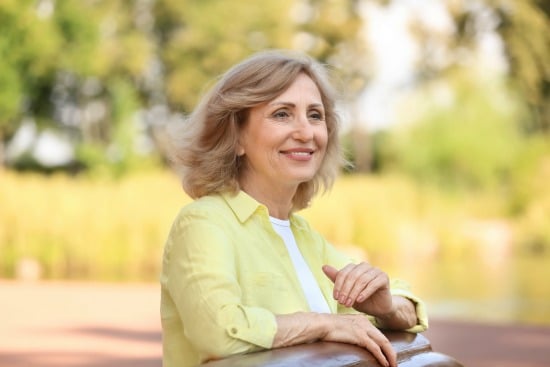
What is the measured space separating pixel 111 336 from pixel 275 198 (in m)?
5.15

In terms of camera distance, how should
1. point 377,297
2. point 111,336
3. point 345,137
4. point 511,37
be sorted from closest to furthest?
point 377,297
point 111,336
point 345,137
point 511,37

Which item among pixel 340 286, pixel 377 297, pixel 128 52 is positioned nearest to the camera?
pixel 340 286

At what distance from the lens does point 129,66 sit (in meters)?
25.0

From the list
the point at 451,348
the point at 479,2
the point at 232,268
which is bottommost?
the point at 451,348

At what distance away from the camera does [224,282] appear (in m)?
1.75

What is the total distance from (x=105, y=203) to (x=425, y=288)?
5.41m

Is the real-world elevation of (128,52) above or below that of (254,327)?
above

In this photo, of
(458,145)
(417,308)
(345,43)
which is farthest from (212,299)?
(345,43)

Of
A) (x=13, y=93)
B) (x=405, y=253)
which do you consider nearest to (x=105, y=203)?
(x=405, y=253)

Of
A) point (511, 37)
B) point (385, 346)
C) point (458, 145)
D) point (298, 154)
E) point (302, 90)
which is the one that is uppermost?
point (511, 37)

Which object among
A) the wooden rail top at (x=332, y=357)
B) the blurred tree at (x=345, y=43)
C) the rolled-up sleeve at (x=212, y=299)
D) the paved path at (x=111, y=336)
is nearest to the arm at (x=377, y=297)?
the wooden rail top at (x=332, y=357)

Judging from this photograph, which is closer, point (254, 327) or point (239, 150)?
point (254, 327)

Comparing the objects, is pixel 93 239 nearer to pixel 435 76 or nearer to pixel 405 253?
pixel 405 253

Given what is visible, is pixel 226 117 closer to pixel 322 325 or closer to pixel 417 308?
pixel 322 325
